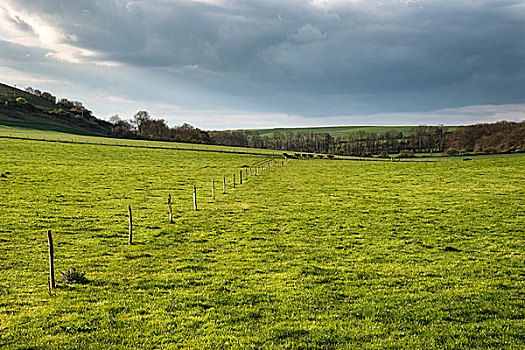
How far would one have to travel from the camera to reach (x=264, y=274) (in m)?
13.4

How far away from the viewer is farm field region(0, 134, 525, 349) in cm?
884

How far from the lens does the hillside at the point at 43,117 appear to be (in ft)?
461

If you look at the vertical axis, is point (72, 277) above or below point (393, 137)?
below

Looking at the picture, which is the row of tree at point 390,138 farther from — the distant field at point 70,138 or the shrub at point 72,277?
the shrub at point 72,277

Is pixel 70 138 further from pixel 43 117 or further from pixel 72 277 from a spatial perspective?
pixel 72 277

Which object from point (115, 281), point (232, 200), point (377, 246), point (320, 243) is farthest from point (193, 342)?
point (232, 200)

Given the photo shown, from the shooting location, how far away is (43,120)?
15300 cm

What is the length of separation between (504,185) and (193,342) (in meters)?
43.8

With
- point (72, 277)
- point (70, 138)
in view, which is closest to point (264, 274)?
point (72, 277)

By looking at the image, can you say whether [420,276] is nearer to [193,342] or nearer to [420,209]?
[193,342]

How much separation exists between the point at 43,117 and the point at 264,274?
186 metres

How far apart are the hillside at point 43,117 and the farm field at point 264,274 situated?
5312 inches

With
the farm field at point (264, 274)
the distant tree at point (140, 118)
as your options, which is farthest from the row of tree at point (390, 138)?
the farm field at point (264, 274)

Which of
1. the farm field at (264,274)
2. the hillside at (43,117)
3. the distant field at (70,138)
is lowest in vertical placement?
the farm field at (264,274)
